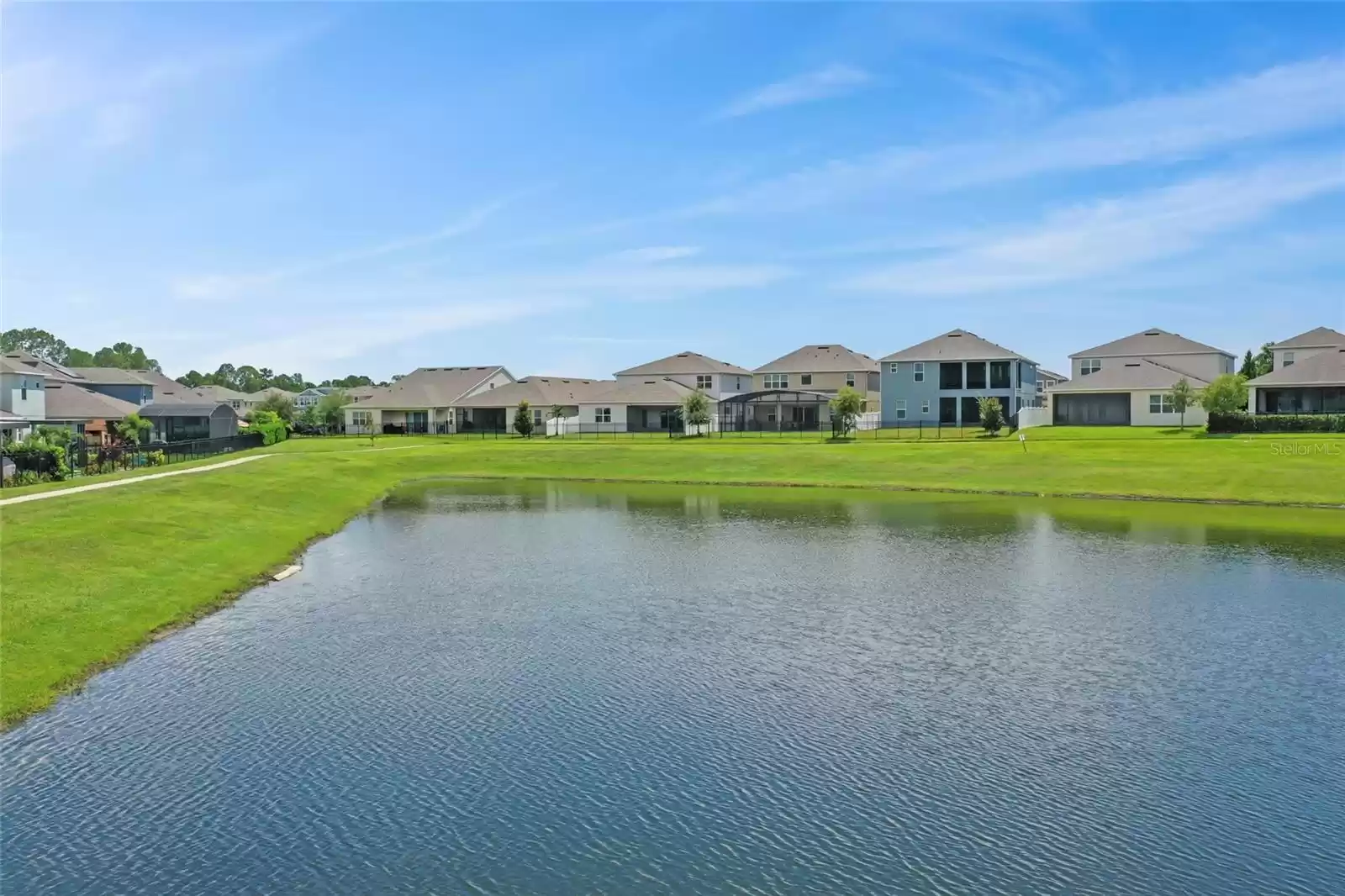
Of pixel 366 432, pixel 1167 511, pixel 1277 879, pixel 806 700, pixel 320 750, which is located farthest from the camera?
pixel 366 432

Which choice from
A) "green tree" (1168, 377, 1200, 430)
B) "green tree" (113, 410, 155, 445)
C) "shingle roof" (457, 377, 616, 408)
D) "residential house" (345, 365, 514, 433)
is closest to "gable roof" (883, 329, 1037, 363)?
"green tree" (1168, 377, 1200, 430)

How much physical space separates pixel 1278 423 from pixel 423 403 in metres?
81.4

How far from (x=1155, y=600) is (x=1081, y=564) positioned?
574 centimetres

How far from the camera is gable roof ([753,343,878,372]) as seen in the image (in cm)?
11331

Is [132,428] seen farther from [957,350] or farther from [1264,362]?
[1264,362]

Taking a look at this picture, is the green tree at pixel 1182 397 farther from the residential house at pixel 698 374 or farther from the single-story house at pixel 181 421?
the single-story house at pixel 181 421

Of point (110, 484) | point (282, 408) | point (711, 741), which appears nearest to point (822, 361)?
point (282, 408)

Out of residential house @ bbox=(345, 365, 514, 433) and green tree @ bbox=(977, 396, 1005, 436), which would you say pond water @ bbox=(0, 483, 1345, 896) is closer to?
green tree @ bbox=(977, 396, 1005, 436)

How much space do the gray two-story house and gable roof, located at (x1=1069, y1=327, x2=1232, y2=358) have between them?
1233 cm

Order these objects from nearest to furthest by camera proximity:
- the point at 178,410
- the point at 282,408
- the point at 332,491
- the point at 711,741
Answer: the point at 711,741 → the point at 332,491 → the point at 178,410 → the point at 282,408

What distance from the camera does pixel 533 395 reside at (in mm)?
113750

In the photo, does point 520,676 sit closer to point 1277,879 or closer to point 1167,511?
point 1277,879

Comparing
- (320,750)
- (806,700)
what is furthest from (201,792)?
(806,700)

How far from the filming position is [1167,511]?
47.3m
